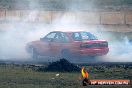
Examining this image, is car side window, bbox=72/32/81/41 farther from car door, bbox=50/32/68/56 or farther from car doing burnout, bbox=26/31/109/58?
car door, bbox=50/32/68/56

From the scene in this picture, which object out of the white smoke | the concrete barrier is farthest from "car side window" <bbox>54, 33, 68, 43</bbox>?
the concrete barrier

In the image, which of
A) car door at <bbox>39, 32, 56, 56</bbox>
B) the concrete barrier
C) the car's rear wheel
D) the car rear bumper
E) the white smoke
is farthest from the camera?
the concrete barrier

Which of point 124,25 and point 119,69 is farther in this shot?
point 124,25

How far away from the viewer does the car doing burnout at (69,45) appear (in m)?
22.4

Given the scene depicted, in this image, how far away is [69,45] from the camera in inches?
895

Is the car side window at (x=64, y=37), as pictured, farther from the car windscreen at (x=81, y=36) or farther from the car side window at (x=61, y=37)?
the car windscreen at (x=81, y=36)

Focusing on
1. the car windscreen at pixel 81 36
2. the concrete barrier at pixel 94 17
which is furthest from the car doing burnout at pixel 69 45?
the concrete barrier at pixel 94 17

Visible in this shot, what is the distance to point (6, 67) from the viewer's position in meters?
18.5

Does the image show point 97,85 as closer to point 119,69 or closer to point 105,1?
point 119,69

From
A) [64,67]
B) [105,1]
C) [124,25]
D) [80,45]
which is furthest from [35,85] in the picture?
[105,1]

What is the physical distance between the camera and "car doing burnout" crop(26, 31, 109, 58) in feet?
73.6

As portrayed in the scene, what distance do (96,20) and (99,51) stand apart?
2395 cm

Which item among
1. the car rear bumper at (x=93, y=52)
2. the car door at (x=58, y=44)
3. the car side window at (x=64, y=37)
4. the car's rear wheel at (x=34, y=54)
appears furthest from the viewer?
the car's rear wheel at (x=34, y=54)

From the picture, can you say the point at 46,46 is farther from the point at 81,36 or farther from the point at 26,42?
the point at 26,42
